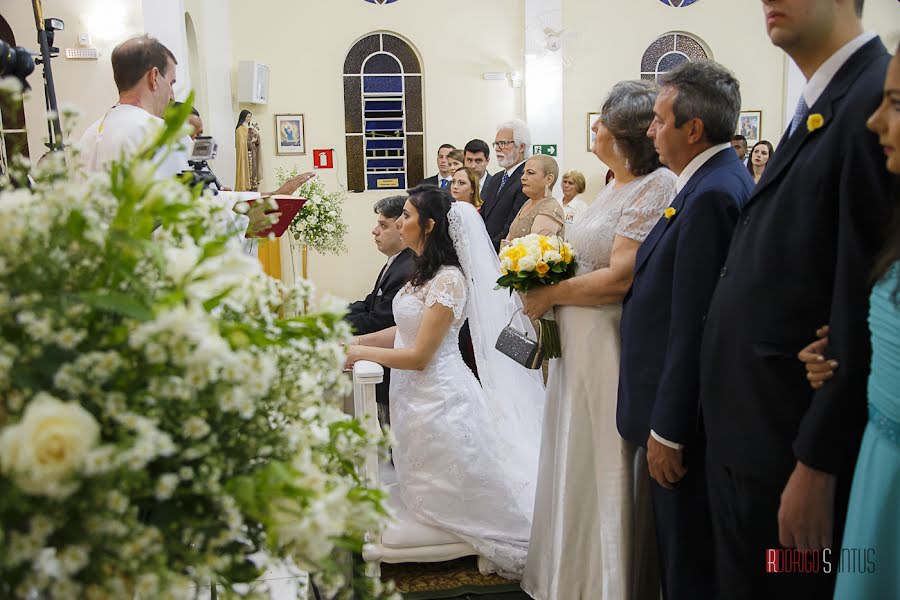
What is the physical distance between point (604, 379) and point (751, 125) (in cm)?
971

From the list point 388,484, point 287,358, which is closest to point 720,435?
point 287,358

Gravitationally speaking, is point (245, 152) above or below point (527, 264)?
above

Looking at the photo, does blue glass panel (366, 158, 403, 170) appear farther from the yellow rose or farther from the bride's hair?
the yellow rose

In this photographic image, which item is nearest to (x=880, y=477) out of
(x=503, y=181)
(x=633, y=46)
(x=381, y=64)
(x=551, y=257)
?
(x=551, y=257)

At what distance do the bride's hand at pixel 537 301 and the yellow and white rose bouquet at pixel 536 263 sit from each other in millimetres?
21

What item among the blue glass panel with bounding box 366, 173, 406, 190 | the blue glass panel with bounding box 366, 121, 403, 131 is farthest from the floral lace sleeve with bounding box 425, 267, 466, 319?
the blue glass panel with bounding box 366, 121, 403, 131

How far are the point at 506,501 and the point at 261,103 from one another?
827 cm

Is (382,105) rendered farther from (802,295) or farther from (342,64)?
(802,295)

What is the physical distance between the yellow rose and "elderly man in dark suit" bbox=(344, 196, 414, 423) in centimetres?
318

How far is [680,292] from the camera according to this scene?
6.66 feet

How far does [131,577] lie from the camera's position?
0.75 metres

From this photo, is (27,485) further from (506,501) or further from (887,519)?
(506,501)

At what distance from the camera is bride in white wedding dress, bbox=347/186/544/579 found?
310 cm

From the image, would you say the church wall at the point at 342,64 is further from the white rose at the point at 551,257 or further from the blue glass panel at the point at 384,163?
the white rose at the point at 551,257
